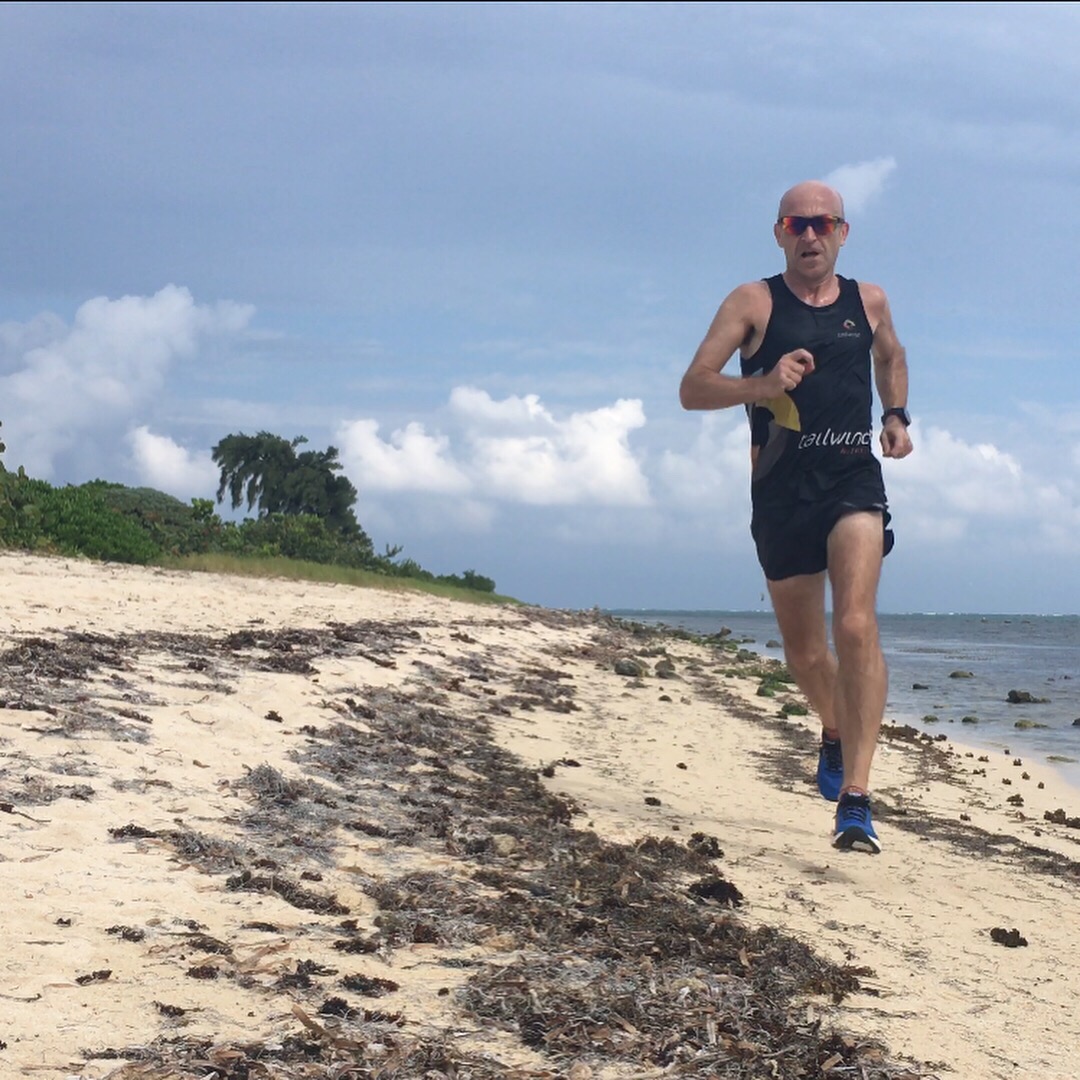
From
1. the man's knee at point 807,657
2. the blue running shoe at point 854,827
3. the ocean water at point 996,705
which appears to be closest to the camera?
the blue running shoe at point 854,827

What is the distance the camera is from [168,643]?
8484mm

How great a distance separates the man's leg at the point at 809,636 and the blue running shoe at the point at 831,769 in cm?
6

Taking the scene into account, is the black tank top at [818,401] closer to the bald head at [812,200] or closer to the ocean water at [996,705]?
the bald head at [812,200]

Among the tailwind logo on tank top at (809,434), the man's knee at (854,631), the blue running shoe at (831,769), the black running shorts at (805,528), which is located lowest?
the blue running shoe at (831,769)

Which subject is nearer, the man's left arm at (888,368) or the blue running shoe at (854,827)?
the blue running shoe at (854,827)

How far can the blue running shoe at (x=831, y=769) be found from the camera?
18.5 feet

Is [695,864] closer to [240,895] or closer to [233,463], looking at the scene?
[240,895]

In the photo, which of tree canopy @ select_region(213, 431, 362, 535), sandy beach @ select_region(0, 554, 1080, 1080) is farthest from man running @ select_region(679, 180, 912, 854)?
tree canopy @ select_region(213, 431, 362, 535)

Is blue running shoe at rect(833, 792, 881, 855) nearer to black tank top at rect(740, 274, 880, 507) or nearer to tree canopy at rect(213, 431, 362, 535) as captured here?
black tank top at rect(740, 274, 880, 507)

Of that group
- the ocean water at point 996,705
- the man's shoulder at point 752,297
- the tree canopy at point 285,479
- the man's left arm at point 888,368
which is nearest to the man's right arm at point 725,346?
the man's shoulder at point 752,297

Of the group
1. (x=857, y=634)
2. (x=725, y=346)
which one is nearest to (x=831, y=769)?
(x=857, y=634)

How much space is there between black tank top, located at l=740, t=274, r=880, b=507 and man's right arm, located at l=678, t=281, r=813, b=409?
0.06 m

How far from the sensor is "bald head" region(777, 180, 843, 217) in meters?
5.13

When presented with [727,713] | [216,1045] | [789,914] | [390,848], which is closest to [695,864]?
[789,914]
